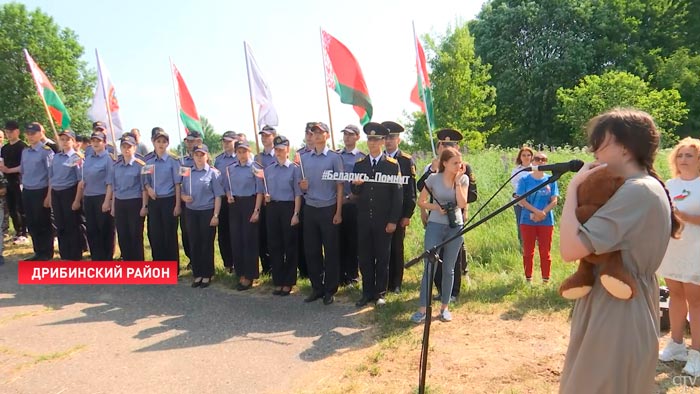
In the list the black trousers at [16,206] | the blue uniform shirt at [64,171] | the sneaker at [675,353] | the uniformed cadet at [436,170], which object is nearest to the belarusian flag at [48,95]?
the blue uniform shirt at [64,171]

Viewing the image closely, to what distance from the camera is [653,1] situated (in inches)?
1140

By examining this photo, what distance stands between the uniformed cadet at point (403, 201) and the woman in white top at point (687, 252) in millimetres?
2751

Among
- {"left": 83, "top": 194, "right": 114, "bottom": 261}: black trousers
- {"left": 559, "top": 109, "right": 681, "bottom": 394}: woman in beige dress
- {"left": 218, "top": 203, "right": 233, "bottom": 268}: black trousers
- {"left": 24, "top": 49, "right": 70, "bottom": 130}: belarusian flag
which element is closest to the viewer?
{"left": 559, "top": 109, "right": 681, "bottom": 394}: woman in beige dress

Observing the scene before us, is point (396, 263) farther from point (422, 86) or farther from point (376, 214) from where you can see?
point (422, 86)

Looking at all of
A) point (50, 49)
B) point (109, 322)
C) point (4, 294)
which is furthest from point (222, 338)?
point (50, 49)

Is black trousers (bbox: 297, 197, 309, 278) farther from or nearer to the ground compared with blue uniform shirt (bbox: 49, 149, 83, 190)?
nearer to the ground

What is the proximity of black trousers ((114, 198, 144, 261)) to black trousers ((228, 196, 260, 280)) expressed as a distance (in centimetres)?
164

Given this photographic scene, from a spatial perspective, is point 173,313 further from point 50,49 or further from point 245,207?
point 50,49

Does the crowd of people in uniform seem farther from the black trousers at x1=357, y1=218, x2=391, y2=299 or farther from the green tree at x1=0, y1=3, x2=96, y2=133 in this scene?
the green tree at x1=0, y1=3, x2=96, y2=133

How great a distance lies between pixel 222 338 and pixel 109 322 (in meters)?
1.51

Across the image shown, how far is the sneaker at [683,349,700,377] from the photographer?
12.3 feet

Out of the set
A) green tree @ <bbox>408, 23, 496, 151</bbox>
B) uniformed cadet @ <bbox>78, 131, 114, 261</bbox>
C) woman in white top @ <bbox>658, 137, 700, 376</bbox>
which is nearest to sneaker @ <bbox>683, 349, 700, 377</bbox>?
woman in white top @ <bbox>658, 137, 700, 376</bbox>

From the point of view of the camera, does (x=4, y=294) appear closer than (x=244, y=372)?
No

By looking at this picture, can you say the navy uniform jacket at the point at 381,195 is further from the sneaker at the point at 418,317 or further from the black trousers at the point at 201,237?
the black trousers at the point at 201,237
